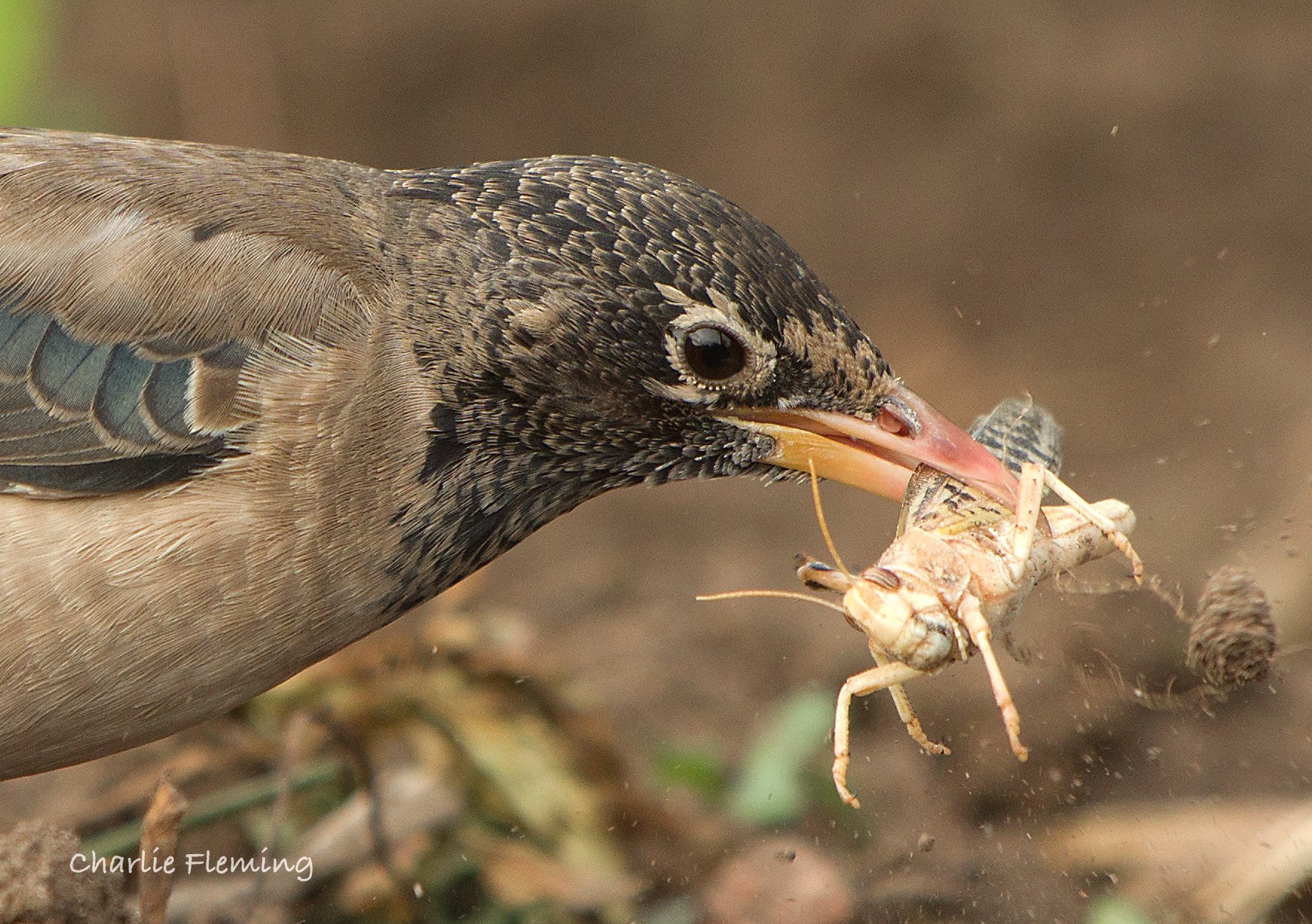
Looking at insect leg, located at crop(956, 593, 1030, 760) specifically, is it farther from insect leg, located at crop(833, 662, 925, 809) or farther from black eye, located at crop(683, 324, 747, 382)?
black eye, located at crop(683, 324, 747, 382)

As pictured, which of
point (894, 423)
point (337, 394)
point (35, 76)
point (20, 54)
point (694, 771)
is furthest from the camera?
point (35, 76)

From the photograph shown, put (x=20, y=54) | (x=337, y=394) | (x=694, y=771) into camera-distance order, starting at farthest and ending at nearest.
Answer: (x=20, y=54), (x=694, y=771), (x=337, y=394)

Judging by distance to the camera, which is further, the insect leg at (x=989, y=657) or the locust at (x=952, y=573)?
the locust at (x=952, y=573)

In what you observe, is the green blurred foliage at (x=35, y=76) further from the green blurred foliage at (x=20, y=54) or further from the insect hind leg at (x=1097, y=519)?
the insect hind leg at (x=1097, y=519)

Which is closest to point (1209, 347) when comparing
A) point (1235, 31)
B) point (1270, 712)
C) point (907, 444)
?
point (1235, 31)

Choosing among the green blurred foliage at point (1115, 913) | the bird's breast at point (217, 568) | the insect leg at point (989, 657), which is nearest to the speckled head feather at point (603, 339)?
the bird's breast at point (217, 568)

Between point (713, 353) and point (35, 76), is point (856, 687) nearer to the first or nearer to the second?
point (713, 353)

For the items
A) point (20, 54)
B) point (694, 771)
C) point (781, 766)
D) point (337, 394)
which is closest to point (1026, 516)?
point (337, 394)
